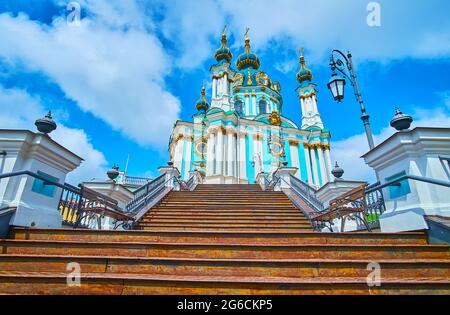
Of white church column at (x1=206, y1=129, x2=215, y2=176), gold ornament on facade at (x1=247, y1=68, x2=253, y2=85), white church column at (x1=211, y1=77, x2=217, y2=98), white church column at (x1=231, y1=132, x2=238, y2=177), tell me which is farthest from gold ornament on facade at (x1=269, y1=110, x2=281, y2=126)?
gold ornament on facade at (x1=247, y1=68, x2=253, y2=85)

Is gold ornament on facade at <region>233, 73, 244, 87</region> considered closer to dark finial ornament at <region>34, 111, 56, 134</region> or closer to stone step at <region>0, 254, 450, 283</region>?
dark finial ornament at <region>34, 111, 56, 134</region>

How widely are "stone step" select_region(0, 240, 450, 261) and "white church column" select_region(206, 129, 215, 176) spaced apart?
22530mm

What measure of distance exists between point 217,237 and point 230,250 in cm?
52

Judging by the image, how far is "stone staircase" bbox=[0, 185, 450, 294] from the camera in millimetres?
2645

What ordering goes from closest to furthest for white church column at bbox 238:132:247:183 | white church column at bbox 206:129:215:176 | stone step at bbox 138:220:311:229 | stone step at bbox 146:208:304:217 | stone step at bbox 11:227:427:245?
1. stone step at bbox 11:227:427:245
2. stone step at bbox 138:220:311:229
3. stone step at bbox 146:208:304:217
4. white church column at bbox 206:129:215:176
5. white church column at bbox 238:132:247:183

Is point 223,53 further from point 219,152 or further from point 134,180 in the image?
point 134,180

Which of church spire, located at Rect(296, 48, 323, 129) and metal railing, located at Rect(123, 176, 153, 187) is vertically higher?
church spire, located at Rect(296, 48, 323, 129)

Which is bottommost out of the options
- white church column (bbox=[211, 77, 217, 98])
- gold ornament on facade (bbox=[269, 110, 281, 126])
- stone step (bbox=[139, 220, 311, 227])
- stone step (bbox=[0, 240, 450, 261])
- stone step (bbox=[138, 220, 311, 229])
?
stone step (bbox=[0, 240, 450, 261])

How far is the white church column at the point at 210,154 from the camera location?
26591 mm

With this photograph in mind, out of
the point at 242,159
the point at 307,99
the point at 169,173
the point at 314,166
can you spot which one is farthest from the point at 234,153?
the point at 307,99

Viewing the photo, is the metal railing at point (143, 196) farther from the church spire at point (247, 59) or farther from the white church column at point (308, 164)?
the church spire at point (247, 59)

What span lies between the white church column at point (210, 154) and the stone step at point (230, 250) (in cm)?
2253

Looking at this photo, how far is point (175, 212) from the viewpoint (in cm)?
748

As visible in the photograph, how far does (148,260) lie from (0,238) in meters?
2.47
